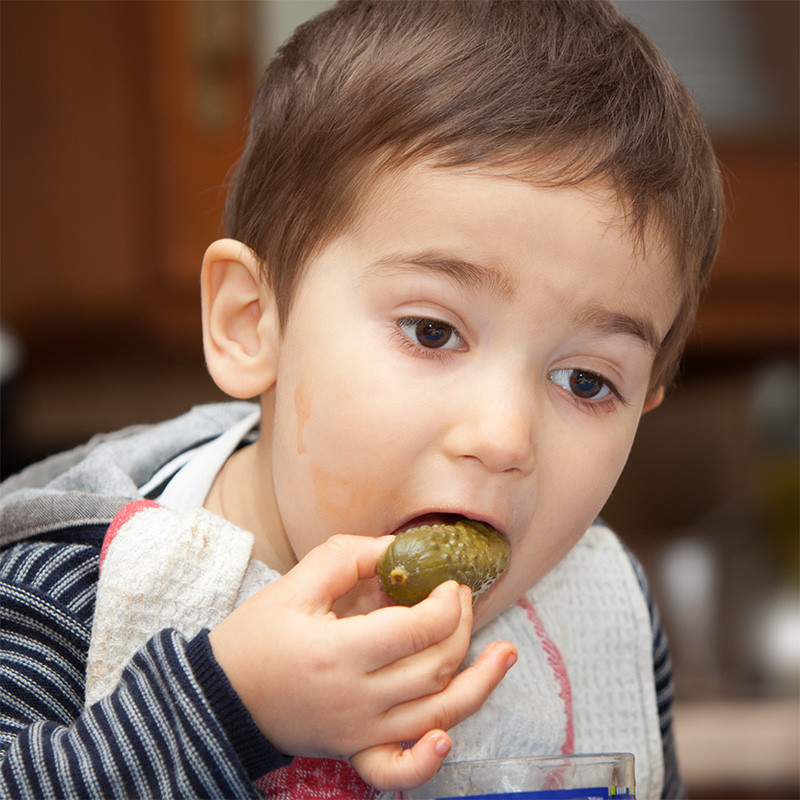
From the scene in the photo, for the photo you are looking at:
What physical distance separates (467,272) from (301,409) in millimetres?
162

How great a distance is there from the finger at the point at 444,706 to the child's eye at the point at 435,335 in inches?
8.8

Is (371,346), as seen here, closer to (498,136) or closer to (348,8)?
(498,136)

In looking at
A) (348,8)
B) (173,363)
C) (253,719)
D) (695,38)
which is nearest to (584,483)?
(253,719)

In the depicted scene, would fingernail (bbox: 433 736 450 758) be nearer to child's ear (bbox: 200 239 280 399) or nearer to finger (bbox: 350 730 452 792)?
finger (bbox: 350 730 452 792)

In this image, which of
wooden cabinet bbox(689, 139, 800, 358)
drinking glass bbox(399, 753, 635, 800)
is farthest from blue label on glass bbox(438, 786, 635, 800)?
wooden cabinet bbox(689, 139, 800, 358)

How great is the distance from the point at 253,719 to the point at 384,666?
0.08 meters

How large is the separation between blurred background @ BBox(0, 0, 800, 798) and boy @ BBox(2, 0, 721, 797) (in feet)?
3.25

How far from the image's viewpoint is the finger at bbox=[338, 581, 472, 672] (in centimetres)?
57

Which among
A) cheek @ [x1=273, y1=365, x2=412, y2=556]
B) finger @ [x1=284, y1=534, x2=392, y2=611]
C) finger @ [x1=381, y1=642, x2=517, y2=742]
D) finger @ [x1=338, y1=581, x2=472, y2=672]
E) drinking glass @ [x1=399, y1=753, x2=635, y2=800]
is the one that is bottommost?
drinking glass @ [x1=399, y1=753, x2=635, y2=800]

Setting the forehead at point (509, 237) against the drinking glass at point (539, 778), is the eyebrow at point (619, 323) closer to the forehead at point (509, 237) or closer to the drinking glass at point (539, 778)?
the forehead at point (509, 237)

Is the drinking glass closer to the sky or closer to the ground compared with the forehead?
closer to the ground

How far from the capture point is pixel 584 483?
0.73 m

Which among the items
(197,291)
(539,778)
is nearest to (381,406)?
(539,778)

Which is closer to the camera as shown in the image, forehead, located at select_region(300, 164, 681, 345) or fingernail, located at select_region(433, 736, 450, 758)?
fingernail, located at select_region(433, 736, 450, 758)
